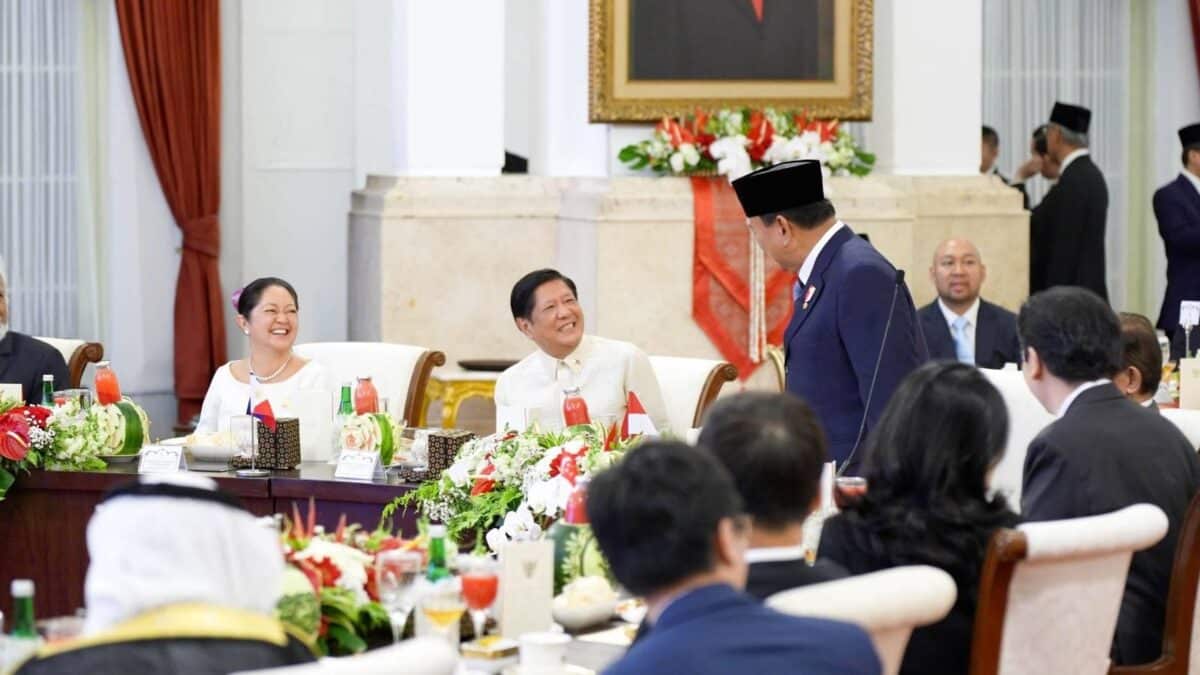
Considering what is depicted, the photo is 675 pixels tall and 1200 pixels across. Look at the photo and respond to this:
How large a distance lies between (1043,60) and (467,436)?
5698mm

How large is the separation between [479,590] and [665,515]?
1.01m

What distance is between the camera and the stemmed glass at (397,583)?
3286 mm

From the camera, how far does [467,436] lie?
5.03m

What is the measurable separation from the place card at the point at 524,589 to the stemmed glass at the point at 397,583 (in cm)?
15

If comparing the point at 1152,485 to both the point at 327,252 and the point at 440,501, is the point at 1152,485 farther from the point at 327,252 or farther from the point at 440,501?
the point at 327,252

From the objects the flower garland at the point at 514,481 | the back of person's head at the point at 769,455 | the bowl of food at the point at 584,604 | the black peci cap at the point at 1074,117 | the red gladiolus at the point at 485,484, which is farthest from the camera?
the black peci cap at the point at 1074,117

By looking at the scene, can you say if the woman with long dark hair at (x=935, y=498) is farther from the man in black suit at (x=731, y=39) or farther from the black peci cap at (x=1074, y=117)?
the black peci cap at (x=1074, y=117)

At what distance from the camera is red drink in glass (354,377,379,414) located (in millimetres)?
5254

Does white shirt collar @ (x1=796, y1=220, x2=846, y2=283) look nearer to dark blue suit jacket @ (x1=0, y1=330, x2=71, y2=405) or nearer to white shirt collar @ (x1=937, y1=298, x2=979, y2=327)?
white shirt collar @ (x1=937, y1=298, x2=979, y2=327)

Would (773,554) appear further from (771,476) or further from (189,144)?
(189,144)

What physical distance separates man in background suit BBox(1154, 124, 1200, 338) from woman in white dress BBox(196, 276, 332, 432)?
13.7 feet

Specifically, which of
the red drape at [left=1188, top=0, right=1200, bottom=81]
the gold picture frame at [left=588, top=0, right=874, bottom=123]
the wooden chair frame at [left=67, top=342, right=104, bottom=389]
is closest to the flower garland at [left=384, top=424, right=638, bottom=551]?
the wooden chair frame at [left=67, top=342, right=104, bottom=389]

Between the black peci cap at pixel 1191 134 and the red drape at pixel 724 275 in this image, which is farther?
the black peci cap at pixel 1191 134

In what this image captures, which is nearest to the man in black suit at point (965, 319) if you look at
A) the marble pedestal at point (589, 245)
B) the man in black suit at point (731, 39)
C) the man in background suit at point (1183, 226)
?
the marble pedestal at point (589, 245)
